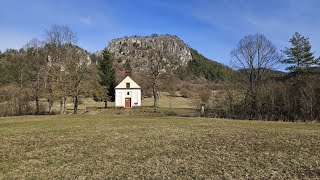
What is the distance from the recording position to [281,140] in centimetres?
1583

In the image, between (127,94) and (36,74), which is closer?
(36,74)

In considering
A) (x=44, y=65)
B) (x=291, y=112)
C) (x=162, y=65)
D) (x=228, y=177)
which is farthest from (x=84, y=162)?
(x=162, y=65)

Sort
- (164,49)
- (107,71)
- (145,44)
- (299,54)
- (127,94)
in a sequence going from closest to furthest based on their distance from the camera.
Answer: (299,54) → (127,94) → (107,71) → (164,49) → (145,44)

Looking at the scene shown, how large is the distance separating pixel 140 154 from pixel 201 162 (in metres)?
2.79

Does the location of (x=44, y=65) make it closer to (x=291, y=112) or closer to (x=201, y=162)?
(x=291, y=112)

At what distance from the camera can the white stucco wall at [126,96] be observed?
224ft

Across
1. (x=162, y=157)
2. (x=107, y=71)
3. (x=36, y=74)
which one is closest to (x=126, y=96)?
(x=107, y=71)

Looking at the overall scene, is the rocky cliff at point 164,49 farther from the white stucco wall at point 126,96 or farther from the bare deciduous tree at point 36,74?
the bare deciduous tree at point 36,74

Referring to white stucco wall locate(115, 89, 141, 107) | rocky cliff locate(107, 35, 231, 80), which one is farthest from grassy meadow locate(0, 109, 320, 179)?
rocky cliff locate(107, 35, 231, 80)

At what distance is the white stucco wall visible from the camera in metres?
68.3

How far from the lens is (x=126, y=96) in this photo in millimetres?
68688

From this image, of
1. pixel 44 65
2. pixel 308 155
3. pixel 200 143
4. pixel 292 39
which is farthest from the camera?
pixel 44 65

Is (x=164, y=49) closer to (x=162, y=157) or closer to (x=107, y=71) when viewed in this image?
(x=107, y=71)

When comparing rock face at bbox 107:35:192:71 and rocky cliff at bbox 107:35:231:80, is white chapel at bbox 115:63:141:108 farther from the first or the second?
rock face at bbox 107:35:192:71
